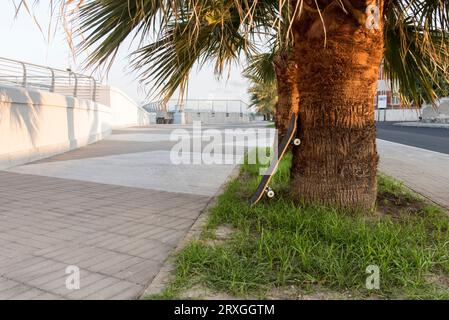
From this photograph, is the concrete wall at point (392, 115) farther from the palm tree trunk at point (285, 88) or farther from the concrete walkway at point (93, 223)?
the concrete walkway at point (93, 223)

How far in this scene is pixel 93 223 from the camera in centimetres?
401

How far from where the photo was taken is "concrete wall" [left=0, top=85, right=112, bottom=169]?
24.5 ft

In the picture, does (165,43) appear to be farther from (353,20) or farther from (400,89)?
(400,89)

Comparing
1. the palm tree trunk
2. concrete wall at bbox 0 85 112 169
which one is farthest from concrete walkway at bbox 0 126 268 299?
the palm tree trunk

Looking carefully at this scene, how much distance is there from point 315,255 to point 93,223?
2.31 m

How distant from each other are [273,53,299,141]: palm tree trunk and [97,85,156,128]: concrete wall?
556 inches

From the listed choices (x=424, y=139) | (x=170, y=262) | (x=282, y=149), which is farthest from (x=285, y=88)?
(x=424, y=139)

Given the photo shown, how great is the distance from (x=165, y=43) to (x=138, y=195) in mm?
2126

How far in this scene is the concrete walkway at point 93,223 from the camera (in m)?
2.66

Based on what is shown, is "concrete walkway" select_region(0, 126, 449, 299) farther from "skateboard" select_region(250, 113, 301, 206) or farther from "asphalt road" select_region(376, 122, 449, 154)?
"asphalt road" select_region(376, 122, 449, 154)

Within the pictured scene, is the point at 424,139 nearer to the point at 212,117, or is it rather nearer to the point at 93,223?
the point at 93,223

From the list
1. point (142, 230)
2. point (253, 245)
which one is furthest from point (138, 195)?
point (253, 245)

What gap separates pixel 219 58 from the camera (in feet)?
17.7

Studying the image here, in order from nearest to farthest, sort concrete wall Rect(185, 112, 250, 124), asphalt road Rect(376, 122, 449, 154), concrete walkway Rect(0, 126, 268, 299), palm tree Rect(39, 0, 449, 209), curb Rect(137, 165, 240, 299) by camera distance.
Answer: curb Rect(137, 165, 240, 299) → concrete walkway Rect(0, 126, 268, 299) → palm tree Rect(39, 0, 449, 209) → asphalt road Rect(376, 122, 449, 154) → concrete wall Rect(185, 112, 250, 124)
